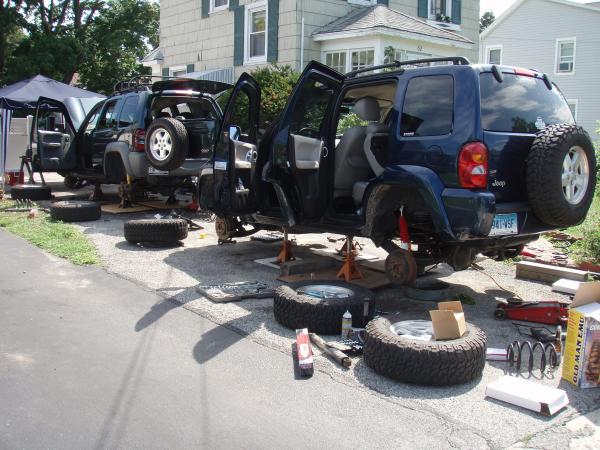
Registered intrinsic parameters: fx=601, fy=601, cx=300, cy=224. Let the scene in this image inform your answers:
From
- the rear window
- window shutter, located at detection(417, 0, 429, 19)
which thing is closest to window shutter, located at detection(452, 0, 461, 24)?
window shutter, located at detection(417, 0, 429, 19)

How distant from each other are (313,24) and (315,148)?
39.7 feet

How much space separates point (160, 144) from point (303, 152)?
4209mm

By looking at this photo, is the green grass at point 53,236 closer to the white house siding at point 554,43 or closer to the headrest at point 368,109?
the headrest at point 368,109

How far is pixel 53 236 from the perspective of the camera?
858 centimetres

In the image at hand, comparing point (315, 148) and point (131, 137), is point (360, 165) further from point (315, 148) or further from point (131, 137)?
point (131, 137)

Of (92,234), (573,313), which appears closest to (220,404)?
(573,313)

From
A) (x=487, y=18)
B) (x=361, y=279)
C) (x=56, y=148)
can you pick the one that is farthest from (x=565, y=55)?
(x=487, y=18)

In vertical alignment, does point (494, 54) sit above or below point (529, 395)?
above

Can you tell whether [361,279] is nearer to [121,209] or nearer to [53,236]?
[53,236]

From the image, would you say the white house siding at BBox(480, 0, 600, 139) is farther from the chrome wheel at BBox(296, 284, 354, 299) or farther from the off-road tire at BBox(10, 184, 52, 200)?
the chrome wheel at BBox(296, 284, 354, 299)

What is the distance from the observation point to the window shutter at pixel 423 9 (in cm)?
1970

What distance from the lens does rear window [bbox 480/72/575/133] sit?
16.3 feet

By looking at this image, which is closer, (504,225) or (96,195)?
(504,225)

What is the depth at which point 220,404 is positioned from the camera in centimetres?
359
